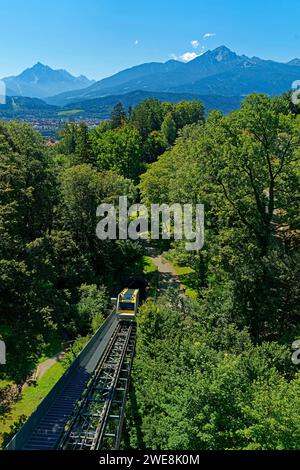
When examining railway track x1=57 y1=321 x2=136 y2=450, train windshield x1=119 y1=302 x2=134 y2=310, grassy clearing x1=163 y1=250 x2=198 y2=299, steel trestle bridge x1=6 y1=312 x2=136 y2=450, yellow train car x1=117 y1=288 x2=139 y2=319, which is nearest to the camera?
steel trestle bridge x1=6 y1=312 x2=136 y2=450

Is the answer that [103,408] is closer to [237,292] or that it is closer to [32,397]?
[32,397]

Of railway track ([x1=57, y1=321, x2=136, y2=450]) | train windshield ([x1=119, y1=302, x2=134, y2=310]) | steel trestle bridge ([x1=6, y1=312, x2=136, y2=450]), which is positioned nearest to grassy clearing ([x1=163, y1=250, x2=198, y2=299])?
train windshield ([x1=119, y1=302, x2=134, y2=310])

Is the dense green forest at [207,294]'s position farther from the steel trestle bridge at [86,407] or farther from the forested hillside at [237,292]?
the steel trestle bridge at [86,407]

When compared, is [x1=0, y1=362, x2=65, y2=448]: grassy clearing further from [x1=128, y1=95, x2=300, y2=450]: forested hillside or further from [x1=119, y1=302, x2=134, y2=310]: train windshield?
[x1=128, y1=95, x2=300, y2=450]: forested hillside

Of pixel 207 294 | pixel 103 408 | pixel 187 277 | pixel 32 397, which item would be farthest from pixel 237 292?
pixel 187 277

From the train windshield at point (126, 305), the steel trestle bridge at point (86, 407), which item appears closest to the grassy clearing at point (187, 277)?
the train windshield at point (126, 305)

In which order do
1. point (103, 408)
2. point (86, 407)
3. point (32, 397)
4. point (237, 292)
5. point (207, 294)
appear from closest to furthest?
1. point (103, 408)
2. point (86, 407)
3. point (237, 292)
4. point (32, 397)
5. point (207, 294)
